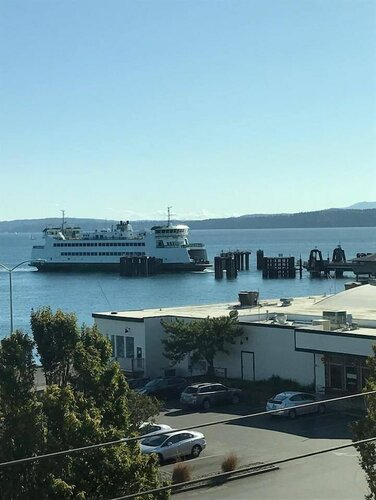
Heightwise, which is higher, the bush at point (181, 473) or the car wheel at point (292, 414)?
the car wheel at point (292, 414)

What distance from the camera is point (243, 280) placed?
277 ft

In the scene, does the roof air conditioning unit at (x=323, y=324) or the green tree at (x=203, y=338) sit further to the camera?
the green tree at (x=203, y=338)

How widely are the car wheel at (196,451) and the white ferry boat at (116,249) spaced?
73116 millimetres

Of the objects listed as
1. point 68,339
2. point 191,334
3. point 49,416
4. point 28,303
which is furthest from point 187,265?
point 49,416

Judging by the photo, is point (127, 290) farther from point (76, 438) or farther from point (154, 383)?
point (76, 438)

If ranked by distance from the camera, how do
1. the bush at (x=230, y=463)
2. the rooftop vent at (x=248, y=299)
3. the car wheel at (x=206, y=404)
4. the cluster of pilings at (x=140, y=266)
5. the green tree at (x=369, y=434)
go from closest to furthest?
the green tree at (x=369, y=434) < the bush at (x=230, y=463) < the car wheel at (x=206, y=404) < the rooftop vent at (x=248, y=299) < the cluster of pilings at (x=140, y=266)

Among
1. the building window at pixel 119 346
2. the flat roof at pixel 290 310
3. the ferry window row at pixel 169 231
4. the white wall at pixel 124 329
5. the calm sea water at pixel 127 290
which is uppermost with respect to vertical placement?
the ferry window row at pixel 169 231

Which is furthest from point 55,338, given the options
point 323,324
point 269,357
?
point 269,357

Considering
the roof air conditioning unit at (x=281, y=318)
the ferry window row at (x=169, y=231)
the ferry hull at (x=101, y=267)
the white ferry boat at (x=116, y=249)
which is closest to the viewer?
the roof air conditioning unit at (x=281, y=318)

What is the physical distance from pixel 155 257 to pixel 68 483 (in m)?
79.9

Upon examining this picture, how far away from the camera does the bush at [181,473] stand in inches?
473

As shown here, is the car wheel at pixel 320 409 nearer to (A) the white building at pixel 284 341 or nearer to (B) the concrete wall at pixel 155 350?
(A) the white building at pixel 284 341

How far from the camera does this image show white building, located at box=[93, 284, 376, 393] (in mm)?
18594

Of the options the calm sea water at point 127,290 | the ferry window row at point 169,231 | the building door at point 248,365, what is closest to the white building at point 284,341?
the building door at point 248,365
